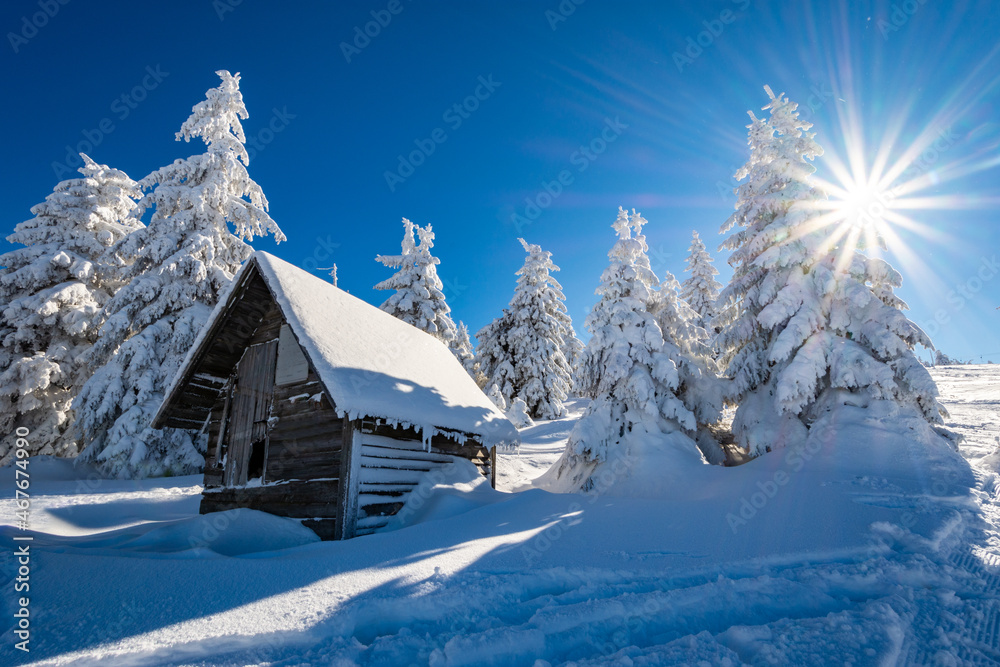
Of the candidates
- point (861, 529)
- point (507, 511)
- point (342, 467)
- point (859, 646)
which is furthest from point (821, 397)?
point (342, 467)

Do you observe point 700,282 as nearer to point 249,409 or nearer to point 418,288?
point 418,288

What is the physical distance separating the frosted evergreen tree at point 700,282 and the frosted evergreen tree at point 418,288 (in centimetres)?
1544

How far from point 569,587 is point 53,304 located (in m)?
24.5

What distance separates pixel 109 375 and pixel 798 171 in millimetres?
A: 24172

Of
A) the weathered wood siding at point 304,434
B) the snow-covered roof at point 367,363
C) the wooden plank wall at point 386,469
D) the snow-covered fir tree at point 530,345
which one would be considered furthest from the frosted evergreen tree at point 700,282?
the weathered wood siding at point 304,434

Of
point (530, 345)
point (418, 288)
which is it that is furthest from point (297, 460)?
point (530, 345)

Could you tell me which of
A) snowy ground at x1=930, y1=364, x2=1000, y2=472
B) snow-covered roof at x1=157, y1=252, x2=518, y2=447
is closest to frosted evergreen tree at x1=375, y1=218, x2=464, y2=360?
snow-covered roof at x1=157, y1=252, x2=518, y2=447

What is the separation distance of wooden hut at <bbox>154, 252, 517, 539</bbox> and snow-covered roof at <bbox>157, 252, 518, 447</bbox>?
0.03m

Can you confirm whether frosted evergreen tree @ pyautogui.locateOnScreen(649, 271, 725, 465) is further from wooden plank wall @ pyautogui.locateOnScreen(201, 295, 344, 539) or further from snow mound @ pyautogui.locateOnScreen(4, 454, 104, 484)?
snow mound @ pyautogui.locateOnScreen(4, 454, 104, 484)

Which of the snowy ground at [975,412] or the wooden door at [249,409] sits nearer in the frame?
the wooden door at [249,409]

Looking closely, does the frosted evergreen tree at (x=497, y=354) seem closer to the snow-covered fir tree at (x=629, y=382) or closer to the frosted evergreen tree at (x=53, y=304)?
the snow-covered fir tree at (x=629, y=382)

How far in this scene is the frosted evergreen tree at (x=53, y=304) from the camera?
18781 mm

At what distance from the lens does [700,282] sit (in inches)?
1125

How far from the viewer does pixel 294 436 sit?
9.56m
